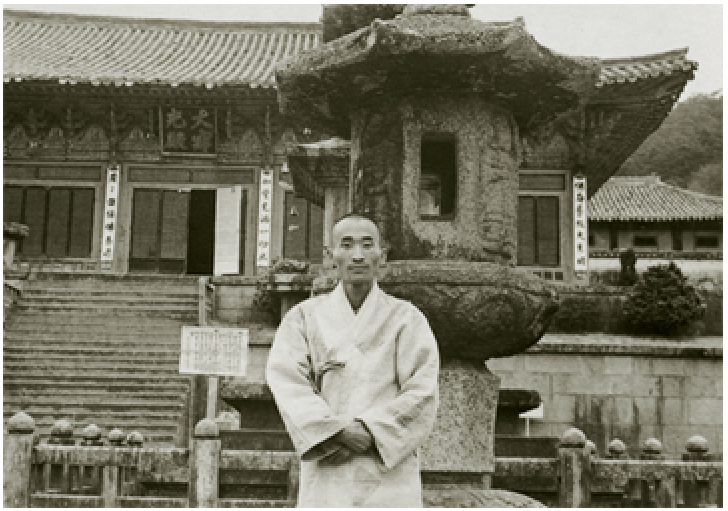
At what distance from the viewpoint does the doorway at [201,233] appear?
16.6m

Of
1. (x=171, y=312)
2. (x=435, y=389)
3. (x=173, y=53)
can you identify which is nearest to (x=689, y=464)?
(x=435, y=389)

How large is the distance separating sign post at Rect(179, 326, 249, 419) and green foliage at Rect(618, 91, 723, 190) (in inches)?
1122

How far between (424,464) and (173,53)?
52.0ft

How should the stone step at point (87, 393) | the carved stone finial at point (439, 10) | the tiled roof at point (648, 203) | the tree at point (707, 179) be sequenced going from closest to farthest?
the carved stone finial at point (439, 10)
the stone step at point (87, 393)
the tiled roof at point (648, 203)
the tree at point (707, 179)

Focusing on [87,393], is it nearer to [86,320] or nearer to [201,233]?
[86,320]

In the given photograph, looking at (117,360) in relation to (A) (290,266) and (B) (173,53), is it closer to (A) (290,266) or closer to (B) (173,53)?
(A) (290,266)

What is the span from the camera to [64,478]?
19.1ft

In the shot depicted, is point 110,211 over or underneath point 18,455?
over

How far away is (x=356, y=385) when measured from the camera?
9.28 feet

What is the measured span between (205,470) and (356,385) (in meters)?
3.06

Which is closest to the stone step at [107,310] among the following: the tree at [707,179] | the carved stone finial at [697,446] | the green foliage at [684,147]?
the carved stone finial at [697,446]

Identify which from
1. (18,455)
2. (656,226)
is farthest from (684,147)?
(18,455)

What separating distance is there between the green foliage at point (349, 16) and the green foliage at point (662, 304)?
21.9 ft

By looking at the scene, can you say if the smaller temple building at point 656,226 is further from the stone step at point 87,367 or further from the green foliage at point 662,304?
the stone step at point 87,367
